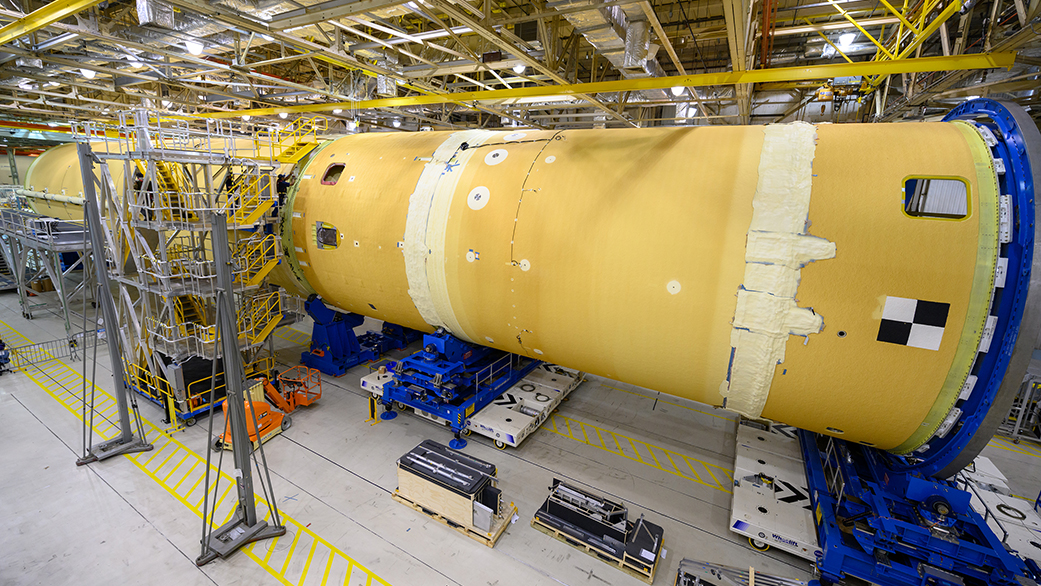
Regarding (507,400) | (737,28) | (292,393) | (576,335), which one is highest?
(737,28)

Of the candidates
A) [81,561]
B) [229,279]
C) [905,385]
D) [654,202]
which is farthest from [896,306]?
[81,561]

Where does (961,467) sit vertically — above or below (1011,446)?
above

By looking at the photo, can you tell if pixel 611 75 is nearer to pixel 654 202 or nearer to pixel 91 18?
pixel 654 202

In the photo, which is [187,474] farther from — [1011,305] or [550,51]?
[1011,305]

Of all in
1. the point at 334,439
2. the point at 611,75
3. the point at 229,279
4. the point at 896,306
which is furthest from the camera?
the point at 611,75

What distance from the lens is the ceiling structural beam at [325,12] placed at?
635 centimetres

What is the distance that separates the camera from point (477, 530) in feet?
23.3

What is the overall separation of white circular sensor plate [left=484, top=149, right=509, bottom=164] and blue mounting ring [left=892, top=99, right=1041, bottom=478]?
654cm

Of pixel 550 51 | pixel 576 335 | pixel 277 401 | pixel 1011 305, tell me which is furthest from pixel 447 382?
pixel 1011 305

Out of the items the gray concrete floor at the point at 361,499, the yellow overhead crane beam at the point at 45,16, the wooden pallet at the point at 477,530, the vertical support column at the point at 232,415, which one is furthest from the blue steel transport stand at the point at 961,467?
the yellow overhead crane beam at the point at 45,16

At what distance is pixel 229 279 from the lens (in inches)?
270

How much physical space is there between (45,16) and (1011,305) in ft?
46.7

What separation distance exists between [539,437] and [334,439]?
445 centimetres

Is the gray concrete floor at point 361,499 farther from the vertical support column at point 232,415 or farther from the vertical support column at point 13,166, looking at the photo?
the vertical support column at point 13,166
